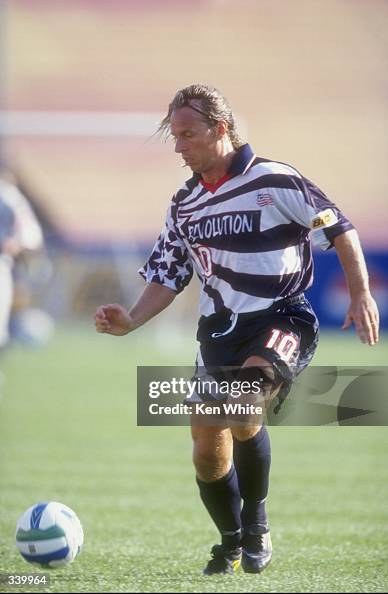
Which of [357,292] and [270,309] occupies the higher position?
[357,292]

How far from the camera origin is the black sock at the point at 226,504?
173 inches

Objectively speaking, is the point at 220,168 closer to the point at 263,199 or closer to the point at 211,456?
the point at 263,199

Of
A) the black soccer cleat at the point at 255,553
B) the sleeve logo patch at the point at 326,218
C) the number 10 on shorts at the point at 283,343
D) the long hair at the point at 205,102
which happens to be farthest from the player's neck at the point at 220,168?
the black soccer cleat at the point at 255,553

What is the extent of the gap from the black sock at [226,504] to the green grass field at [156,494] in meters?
0.19

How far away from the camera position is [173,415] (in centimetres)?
525

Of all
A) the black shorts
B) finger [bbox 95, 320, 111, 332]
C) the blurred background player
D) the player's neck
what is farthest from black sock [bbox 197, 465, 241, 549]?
the blurred background player

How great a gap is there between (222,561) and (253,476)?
398mm

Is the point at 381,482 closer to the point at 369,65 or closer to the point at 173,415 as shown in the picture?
the point at 173,415

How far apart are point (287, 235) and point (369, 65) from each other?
17757mm

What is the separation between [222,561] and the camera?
4348 mm

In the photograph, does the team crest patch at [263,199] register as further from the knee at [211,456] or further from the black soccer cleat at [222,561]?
the black soccer cleat at [222,561]

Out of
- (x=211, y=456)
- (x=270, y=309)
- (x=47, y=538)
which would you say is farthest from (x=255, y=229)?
(x=47, y=538)

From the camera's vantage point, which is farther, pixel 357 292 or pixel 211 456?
pixel 211 456

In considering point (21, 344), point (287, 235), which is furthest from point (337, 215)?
point (21, 344)
